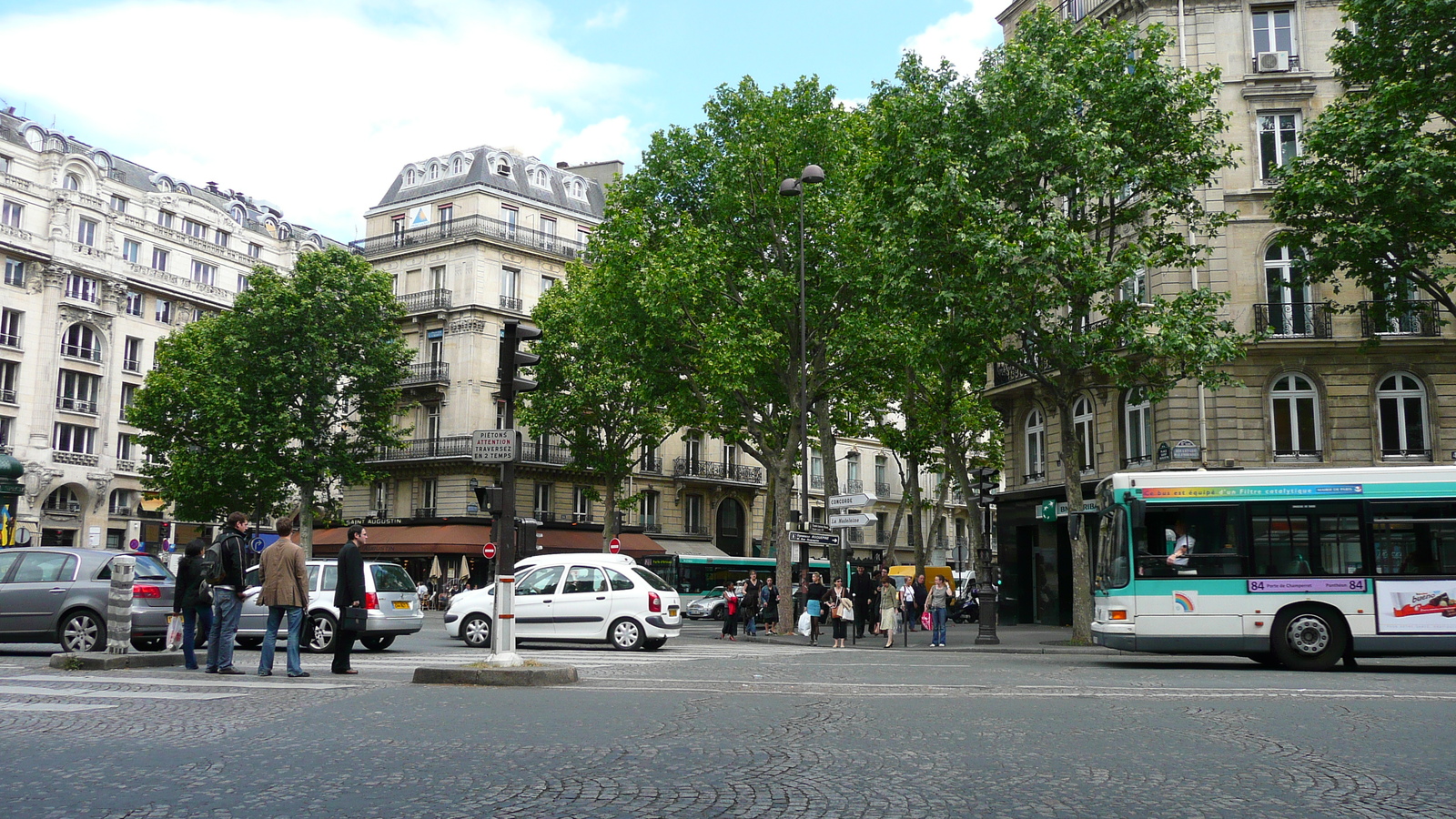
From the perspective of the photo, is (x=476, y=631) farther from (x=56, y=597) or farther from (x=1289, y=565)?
(x=1289, y=565)

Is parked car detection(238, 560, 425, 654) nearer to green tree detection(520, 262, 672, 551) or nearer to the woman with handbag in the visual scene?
the woman with handbag

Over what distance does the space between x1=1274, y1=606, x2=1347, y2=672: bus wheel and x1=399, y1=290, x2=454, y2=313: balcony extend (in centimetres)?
4226

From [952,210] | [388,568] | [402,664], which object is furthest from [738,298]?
[402,664]

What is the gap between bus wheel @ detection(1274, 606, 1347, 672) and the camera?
16594 mm

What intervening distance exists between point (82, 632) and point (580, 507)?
3940 centimetres

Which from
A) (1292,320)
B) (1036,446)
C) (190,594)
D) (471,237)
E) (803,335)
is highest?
(471,237)

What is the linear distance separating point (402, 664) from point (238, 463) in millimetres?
31441

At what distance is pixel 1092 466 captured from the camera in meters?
31.4

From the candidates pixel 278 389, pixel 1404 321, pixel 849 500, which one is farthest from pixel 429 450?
pixel 1404 321

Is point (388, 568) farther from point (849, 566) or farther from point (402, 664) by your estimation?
point (849, 566)

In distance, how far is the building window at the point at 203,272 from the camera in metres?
65.1

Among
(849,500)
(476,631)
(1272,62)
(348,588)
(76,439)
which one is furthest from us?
(76,439)

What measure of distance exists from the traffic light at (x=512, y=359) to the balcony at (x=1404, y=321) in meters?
20.2

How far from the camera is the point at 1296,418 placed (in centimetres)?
2803
